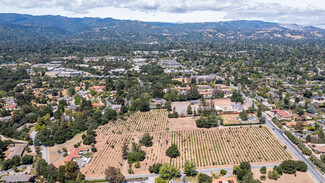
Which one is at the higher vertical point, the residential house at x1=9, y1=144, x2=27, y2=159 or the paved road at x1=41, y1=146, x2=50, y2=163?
the residential house at x1=9, y1=144, x2=27, y2=159

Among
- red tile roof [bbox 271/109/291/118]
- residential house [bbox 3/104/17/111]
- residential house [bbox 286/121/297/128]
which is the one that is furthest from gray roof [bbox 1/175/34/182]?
red tile roof [bbox 271/109/291/118]

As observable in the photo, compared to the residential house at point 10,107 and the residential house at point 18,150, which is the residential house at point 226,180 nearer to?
the residential house at point 18,150

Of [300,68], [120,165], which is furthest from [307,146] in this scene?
[300,68]

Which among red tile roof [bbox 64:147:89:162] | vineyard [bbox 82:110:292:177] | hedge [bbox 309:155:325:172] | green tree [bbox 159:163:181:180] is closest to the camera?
green tree [bbox 159:163:181:180]

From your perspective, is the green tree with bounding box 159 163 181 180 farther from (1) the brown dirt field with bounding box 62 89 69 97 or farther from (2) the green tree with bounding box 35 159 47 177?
(1) the brown dirt field with bounding box 62 89 69 97

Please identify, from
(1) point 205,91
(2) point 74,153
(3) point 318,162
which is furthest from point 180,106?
(3) point 318,162

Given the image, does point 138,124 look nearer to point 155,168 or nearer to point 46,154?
point 155,168
